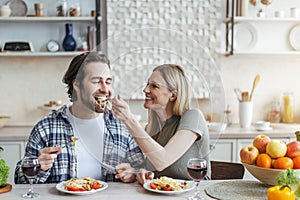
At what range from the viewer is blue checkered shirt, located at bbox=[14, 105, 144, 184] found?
7.23 feet

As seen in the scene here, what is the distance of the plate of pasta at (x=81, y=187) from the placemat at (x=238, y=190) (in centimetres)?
46

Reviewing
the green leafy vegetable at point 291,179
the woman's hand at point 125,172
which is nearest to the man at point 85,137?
the woman's hand at point 125,172

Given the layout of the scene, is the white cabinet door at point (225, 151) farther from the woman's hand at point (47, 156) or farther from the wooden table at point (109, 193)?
the woman's hand at point (47, 156)

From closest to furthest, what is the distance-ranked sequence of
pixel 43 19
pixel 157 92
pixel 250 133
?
pixel 157 92
pixel 250 133
pixel 43 19

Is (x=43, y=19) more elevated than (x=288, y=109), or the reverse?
(x=43, y=19)

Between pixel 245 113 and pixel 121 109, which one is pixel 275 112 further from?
pixel 121 109

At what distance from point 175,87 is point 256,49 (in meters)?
2.44

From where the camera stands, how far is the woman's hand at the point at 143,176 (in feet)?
7.20

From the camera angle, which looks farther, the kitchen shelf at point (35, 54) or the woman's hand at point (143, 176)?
the kitchen shelf at point (35, 54)

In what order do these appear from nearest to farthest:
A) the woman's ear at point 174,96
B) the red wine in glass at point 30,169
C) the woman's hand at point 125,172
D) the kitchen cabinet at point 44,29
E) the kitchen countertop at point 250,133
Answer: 1. the red wine in glass at point 30,169
2. the woman's ear at point 174,96
3. the woman's hand at point 125,172
4. the kitchen countertop at point 250,133
5. the kitchen cabinet at point 44,29

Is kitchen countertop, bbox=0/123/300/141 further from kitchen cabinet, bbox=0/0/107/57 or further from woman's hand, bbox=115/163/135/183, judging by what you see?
woman's hand, bbox=115/163/135/183

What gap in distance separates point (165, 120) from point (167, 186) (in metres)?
0.28

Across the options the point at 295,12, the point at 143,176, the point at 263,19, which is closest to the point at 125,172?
the point at 143,176

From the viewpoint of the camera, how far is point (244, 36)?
437 centimetres
